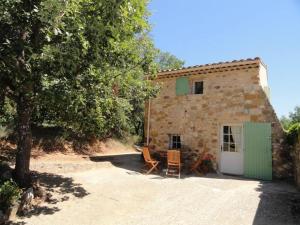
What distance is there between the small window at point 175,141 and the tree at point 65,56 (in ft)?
18.3

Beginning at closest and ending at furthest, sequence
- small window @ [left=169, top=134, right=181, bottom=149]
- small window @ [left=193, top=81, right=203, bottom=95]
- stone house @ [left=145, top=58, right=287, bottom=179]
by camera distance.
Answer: stone house @ [left=145, top=58, right=287, bottom=179] < small window @ [left=193, top=81, right=203, bottom=95] < small window @ [left=169, top=134, right=181, bottom=149]

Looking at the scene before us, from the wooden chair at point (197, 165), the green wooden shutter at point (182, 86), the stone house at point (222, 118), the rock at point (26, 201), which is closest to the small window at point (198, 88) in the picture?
the stone house at point (222, 118)

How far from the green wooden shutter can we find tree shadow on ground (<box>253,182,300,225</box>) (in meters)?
5.76

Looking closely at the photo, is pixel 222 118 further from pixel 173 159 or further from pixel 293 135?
pixel 293 135

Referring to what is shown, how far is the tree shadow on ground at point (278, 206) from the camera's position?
21.7 ft

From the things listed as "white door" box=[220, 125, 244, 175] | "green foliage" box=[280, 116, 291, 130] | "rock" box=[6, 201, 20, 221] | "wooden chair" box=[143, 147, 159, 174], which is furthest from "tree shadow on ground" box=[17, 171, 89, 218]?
"green foliage" box=[280, 116, 291, 130]

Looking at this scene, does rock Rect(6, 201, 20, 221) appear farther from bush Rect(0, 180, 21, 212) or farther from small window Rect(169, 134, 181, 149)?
small window Rect(169, 134, 181, 149)

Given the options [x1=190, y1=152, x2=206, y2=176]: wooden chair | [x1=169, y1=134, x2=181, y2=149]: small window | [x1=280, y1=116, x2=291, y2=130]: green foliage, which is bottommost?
[x1=190, y1=152, x2=206, y2=176]: wooden chair

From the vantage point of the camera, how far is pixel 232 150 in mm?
12227

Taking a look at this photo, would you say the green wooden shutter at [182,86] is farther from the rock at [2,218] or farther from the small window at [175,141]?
the rock at [2,218]

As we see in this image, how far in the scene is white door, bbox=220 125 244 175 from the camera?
39.3 feet

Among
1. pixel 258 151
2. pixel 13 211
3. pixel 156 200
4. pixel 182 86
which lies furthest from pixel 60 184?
pixel 258 151

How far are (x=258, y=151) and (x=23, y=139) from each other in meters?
8.59

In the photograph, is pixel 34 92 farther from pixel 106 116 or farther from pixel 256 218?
pixel 256 218
